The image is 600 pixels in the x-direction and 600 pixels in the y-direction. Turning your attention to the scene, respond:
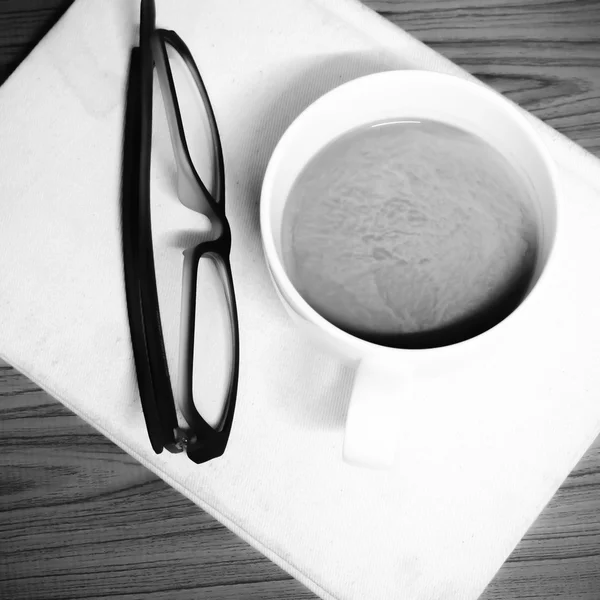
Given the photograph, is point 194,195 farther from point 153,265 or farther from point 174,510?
point 174,510

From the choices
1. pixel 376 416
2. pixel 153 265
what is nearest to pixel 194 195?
pixel 153 265

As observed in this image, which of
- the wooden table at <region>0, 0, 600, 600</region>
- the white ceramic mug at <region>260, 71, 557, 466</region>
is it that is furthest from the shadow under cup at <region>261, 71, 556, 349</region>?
the wooden table at <region>0, 0, 600, 600</region>

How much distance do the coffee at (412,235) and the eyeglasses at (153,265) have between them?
0.06 m

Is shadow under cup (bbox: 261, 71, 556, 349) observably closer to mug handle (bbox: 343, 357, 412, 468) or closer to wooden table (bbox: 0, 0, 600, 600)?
mug handle (bbox: 343, 357, 412, 468)

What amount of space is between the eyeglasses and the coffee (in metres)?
0.06

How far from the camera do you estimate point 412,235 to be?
0.35m

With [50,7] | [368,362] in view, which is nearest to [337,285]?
[368,362]

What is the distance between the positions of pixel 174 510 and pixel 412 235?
25 centimetres

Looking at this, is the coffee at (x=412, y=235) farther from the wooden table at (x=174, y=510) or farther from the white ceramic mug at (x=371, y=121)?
the wooden table at (x=174, y=510)

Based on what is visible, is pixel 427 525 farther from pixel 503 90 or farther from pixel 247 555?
pixel 503 90

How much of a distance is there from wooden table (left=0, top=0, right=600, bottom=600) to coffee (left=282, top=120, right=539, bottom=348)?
149 millimetres

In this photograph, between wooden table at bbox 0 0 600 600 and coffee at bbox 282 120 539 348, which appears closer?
coffee at bbox 282 120 539 348

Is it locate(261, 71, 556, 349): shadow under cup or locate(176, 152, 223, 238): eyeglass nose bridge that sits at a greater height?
locate(261, 71, 556, 349): shadow under cup

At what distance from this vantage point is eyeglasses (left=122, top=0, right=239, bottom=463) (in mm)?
370
